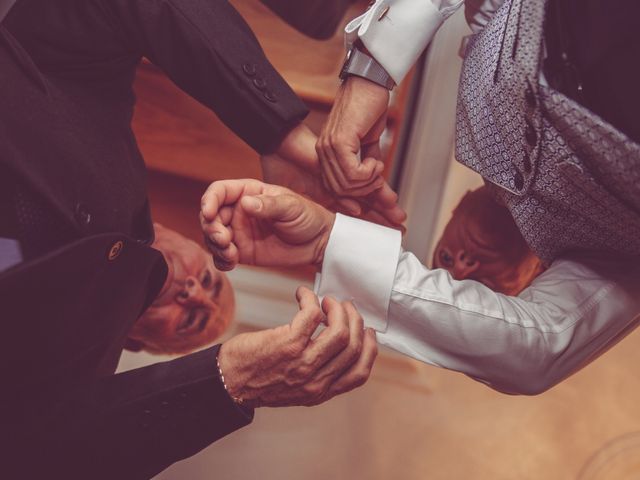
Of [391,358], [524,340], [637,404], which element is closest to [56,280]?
[524,340]

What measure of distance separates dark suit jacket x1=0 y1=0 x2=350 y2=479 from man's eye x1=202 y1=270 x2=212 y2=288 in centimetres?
39

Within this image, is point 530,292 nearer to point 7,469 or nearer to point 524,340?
point 524,340

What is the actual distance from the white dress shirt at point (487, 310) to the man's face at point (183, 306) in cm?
50

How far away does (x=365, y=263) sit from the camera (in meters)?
0.81

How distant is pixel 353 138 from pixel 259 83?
16 cm

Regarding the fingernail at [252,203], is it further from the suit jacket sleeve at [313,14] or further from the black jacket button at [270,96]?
the suit jacket sleeve at [313,14]

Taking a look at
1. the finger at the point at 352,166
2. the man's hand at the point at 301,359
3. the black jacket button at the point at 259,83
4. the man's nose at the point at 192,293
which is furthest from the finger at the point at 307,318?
the man's nose at the point at 192,293

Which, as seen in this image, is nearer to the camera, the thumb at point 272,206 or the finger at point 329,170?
the thumb at point 272,206

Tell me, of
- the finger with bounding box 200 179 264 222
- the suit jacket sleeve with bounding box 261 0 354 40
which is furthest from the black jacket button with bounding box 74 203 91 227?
the suit jacket sleeve with bounding box 261 0 354 40

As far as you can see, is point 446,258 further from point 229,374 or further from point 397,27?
point 229,374

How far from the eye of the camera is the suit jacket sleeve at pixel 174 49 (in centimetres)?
81

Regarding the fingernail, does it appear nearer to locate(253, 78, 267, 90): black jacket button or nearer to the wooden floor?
locate(253, 78, 267, 90): black jacket button

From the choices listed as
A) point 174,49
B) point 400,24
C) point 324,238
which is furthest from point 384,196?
point 174,49

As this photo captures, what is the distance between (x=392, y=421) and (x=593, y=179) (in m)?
1.05
